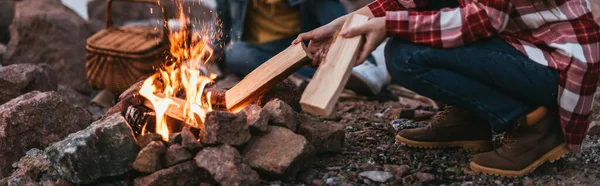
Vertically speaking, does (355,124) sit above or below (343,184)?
below

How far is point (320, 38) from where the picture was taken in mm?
2852

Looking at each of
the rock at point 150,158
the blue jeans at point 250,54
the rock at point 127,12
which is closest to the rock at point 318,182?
the rock at point 150,158

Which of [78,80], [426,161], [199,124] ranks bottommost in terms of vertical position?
[78,80]

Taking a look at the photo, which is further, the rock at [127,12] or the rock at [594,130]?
the rock at [127,12]

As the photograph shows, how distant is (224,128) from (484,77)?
3.24 ft

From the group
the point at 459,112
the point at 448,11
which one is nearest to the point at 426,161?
the point at 459,112

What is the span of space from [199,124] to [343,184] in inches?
24.2

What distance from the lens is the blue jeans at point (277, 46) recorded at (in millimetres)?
4613

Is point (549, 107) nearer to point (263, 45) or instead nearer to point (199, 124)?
point (199, 124)

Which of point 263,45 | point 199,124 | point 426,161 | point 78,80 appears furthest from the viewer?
point 78,80

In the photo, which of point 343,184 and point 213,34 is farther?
point 213,34

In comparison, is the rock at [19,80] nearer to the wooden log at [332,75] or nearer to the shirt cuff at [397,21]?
the wooden log at [332,75]

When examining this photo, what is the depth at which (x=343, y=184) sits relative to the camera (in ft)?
8.63

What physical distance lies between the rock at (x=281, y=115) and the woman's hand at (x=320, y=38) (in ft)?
0.73
